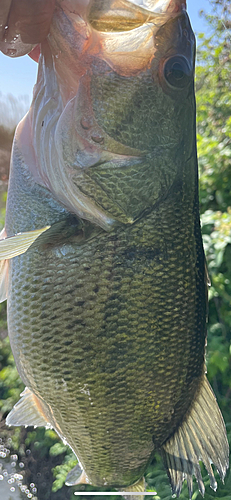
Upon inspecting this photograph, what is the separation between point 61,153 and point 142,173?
0.14 meters

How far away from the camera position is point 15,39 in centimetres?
63

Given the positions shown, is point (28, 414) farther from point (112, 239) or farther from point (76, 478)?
point (112, 239)

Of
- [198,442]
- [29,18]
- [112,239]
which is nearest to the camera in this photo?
[29,18]

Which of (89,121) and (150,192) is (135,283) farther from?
(89,121)

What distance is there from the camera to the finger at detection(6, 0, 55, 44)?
60cm

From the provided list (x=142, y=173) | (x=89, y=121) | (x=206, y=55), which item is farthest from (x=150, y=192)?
(x=206, y=55)

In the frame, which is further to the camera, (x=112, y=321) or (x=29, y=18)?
(x=112, y=321)

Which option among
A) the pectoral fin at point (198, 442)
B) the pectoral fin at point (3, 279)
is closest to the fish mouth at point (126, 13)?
the pectoral fin at point (3, 279)

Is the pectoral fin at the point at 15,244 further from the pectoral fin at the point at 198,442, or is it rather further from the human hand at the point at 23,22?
the pectoral fin at the point at 198,442

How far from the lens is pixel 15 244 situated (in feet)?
2.27

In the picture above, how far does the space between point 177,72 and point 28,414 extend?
2.39 feet

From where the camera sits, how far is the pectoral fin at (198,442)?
2.69ft

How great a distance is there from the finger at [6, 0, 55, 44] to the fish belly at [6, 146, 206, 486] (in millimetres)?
233

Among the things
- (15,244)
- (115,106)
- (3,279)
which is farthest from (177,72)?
(3,279)
